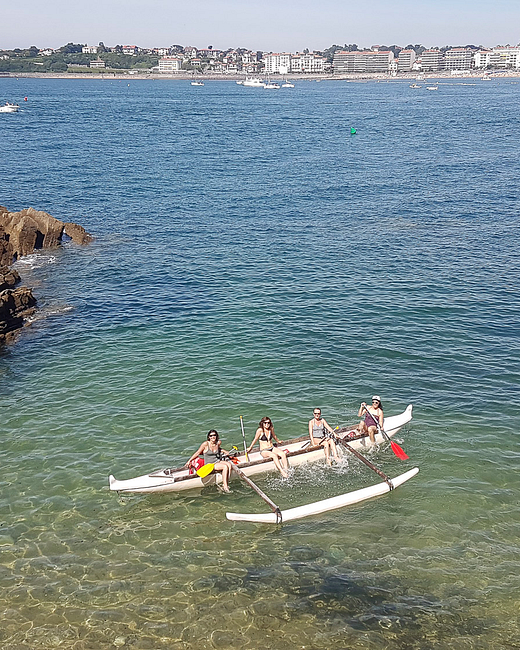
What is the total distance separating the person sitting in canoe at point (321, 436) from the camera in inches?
858

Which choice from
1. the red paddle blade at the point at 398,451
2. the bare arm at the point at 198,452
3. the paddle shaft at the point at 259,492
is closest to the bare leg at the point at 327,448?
the red paddle blade at the point at 398,451

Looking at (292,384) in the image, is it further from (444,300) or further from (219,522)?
(444,300)

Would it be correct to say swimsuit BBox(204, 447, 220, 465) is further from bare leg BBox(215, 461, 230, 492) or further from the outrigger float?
the outrigger float

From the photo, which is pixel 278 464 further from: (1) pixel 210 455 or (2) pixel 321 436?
(1) pixel 210 455

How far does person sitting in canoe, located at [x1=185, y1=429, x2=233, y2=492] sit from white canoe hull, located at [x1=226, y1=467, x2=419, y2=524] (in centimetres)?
166

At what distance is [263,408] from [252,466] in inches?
181

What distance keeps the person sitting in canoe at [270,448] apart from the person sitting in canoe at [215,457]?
1.03 m

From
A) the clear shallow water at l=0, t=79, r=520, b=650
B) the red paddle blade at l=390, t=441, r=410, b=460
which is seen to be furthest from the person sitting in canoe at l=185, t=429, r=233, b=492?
the red paddle blade at l=390, t=441, r=410, b=460

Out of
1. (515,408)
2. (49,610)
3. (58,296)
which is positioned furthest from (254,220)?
(49,610)

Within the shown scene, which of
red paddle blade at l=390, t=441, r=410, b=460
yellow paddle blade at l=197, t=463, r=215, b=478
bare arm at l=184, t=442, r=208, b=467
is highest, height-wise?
bare arm at l=184, t=442, r=208, b=467

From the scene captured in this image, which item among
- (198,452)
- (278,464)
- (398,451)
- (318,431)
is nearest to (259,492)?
(278,464)

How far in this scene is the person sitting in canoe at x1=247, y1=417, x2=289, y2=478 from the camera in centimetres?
2119

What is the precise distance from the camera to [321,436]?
72.3 ft

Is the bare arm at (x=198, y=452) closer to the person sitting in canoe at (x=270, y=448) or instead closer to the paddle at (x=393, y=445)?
the person sitting in canoe at (x=270, y=448)
